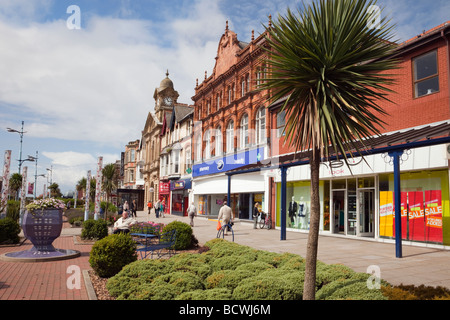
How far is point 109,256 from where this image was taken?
8133 millimetres

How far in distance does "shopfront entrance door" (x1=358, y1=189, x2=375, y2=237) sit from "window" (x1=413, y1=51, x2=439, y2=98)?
475cm

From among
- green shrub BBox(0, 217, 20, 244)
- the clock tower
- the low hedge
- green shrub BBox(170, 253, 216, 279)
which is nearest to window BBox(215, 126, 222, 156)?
green shrub BBox(0, 217, 20, 244)

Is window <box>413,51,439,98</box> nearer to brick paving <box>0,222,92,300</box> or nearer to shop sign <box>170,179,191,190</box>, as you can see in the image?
brick paving <box>0,222,92,300</box>

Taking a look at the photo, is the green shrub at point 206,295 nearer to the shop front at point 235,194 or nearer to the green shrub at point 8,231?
the green shrub at point 8,231

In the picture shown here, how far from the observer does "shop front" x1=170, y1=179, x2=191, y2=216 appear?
128ft

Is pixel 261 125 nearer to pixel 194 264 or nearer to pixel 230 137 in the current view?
pixel 230 137

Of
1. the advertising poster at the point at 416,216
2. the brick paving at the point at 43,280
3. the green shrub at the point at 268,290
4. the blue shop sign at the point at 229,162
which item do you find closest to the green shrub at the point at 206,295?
the green shrub at the point at 268,290

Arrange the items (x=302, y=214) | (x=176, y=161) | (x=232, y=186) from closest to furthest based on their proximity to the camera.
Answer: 1. (x=302, y=214)
2. (x=232, y=186)
3. (x=176, y=161)

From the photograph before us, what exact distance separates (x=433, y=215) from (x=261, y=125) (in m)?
15.3

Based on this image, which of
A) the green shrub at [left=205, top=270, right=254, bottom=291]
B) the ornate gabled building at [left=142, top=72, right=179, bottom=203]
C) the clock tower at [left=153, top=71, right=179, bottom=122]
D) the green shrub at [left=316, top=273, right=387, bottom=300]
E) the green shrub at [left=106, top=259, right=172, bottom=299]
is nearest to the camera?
the green shrub at [left=316, top=273, right=387, bottom=300]

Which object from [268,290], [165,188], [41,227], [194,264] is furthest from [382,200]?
[165,188]

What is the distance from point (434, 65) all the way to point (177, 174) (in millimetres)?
32083
